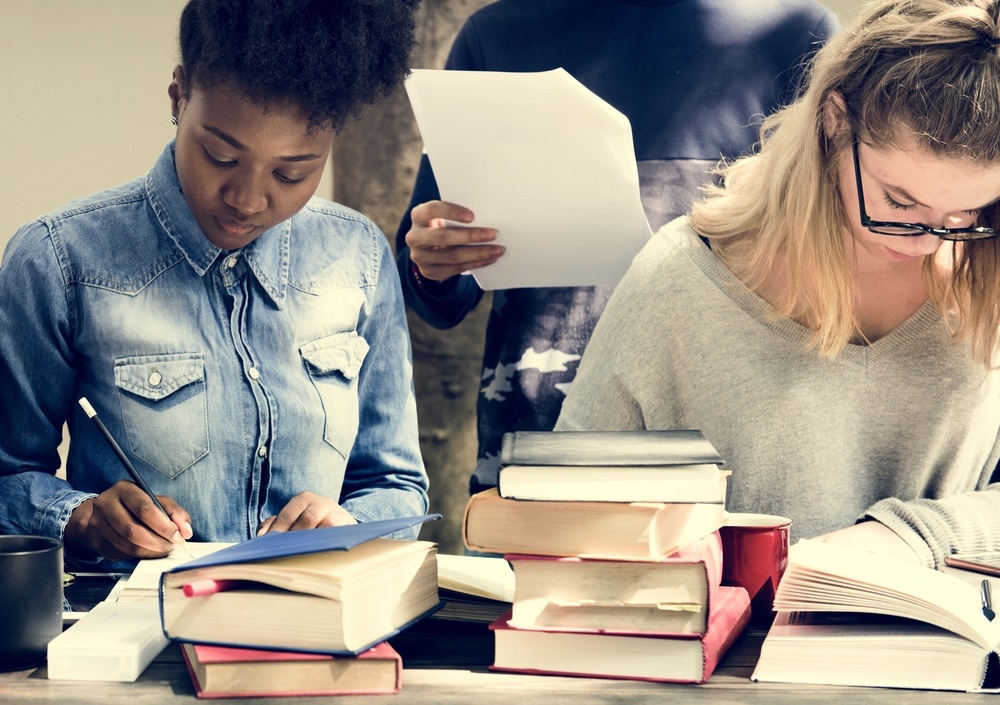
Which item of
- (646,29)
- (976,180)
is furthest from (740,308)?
(646,29)

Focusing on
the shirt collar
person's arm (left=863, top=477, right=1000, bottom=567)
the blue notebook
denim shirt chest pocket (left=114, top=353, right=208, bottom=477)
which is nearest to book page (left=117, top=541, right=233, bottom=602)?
the blue notebook

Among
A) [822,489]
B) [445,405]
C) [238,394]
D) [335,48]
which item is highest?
[335,48]

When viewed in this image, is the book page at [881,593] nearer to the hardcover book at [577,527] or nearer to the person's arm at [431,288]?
the hardcover book at [577,527]

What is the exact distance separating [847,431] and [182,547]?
91 cm

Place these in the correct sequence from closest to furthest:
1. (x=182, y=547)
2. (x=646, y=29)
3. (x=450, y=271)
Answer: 1. (x=182, y=547)
2. (x=450, y=271)
3. (x=646, y=29)

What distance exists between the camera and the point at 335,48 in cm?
142

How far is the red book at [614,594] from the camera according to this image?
983 mm

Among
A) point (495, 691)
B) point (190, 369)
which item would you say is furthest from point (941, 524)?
point (190, 369)

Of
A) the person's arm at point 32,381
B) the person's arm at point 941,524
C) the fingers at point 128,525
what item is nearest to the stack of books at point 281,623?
the fingers at point 128,525

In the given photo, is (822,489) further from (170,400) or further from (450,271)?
(170,400)

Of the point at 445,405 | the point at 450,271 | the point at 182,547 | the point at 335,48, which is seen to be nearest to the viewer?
Answer: the point at 182,547

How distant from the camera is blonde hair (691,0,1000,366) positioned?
4.37 feet

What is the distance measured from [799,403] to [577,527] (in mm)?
673

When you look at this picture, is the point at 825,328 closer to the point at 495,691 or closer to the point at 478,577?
the point at 478,577
